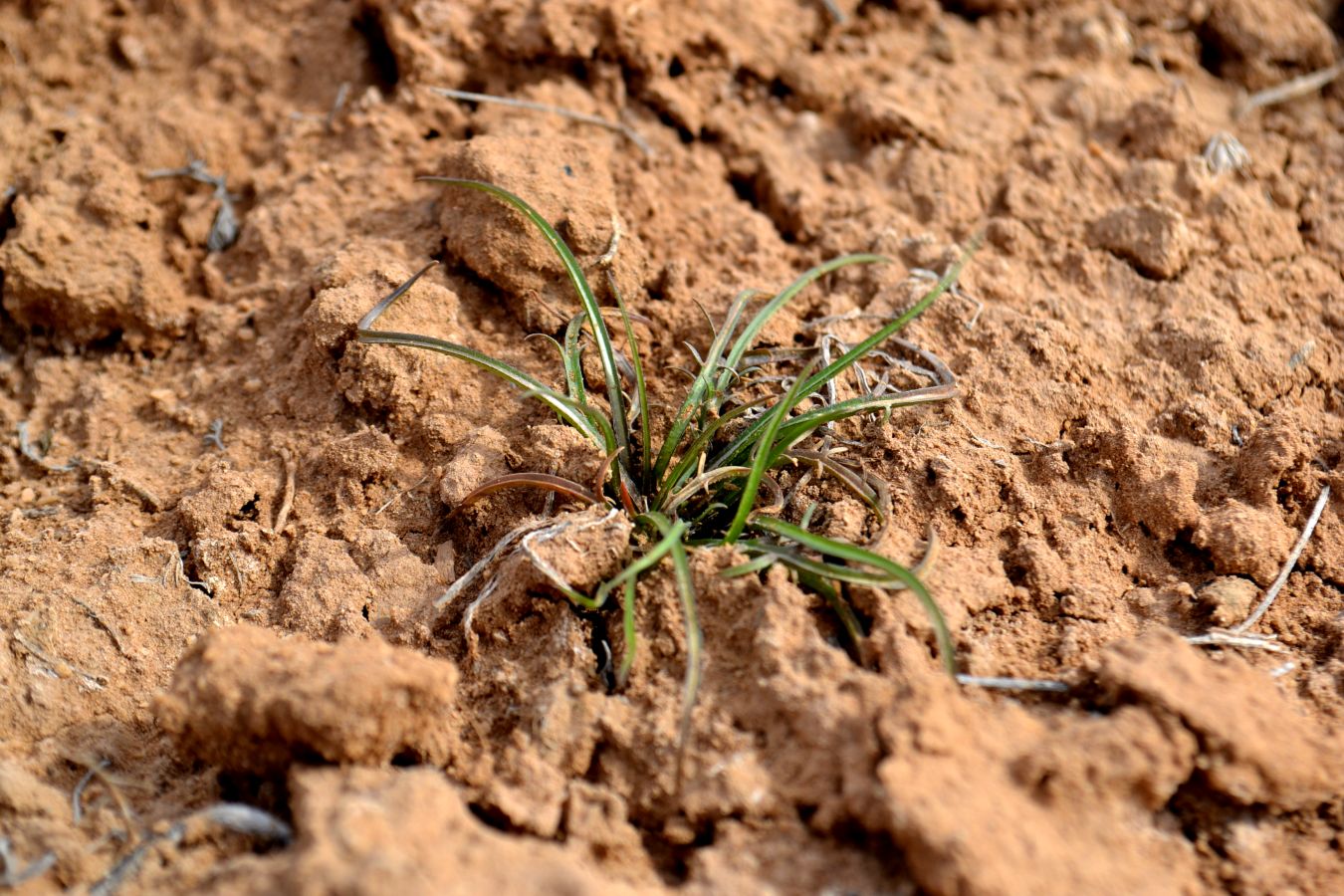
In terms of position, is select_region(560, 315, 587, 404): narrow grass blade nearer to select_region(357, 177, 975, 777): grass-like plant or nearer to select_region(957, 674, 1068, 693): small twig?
select_region(357, 177, 975, 777): grass-like plant

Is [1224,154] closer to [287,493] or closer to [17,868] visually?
[287,493]

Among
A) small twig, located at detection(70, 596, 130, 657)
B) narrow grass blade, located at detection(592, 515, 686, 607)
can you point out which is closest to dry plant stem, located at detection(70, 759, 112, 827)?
small twig, located at detection(70, 596, 130, 657)

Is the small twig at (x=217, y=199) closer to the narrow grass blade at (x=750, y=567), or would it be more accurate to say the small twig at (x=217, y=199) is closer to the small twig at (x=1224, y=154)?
the narrow grass blade at (x=750, y=567)

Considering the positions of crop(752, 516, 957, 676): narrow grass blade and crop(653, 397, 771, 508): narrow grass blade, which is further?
crop(653, 397, 771, 508): narrow grass blade

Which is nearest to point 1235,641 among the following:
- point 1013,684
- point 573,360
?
point 1013,684

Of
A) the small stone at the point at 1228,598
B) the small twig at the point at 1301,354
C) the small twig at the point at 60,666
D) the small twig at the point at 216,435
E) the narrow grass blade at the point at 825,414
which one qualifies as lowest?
the small twig at the point at 60,666

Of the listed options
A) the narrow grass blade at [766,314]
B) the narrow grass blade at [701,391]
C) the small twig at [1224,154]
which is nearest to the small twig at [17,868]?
the narrow grass blade at [701,391]
